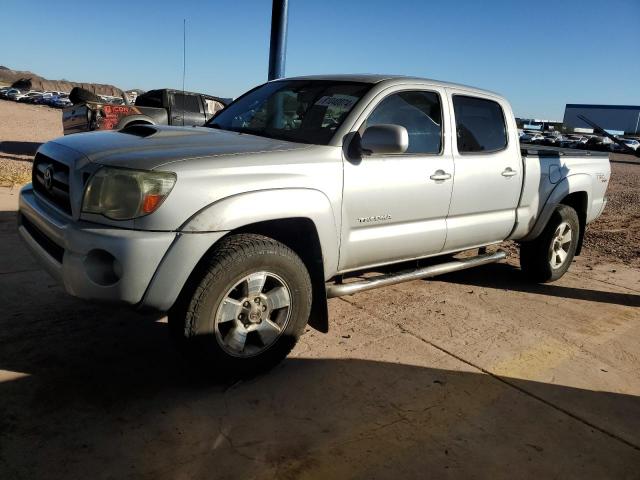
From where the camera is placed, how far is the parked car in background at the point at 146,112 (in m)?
10.6

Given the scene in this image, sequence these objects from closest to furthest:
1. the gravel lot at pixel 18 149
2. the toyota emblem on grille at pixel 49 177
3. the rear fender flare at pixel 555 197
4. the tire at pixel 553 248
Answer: the toyota emblem on grille at pixel 49 177
the rear fender flare at pixel 555 197
the tire at pixel 553 248
the gravel lot at pixel 18 149

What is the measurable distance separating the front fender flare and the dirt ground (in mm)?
624

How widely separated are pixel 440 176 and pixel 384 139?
75cm

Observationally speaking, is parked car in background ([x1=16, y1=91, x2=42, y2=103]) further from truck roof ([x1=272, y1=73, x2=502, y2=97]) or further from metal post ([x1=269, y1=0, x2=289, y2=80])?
truck roof ([x1=272, y1=73, x2=502, y2=97])

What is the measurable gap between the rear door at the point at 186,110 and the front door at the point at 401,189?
9.31m

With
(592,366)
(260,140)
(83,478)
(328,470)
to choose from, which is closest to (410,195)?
(260,140)

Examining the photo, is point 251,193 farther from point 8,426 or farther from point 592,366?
point 592,366

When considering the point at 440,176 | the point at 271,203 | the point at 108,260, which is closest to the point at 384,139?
the point at 440,176

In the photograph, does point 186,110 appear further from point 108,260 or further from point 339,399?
point 339,399

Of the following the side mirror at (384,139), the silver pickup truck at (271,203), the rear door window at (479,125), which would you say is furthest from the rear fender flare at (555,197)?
the side mirror at (384,139)

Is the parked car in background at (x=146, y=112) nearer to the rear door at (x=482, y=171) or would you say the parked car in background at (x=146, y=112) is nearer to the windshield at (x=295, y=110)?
the windshield at (x=295, y=110)

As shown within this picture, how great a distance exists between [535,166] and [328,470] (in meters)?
3.52

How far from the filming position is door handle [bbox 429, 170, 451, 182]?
384cm

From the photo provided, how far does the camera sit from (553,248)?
5301mm
